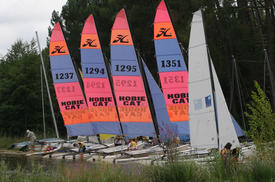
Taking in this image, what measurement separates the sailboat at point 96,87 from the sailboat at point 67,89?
1.26 m

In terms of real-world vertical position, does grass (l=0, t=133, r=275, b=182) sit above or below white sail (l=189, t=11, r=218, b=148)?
below

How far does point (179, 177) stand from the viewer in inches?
356

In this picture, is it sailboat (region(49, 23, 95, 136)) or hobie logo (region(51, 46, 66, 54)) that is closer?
sailboat (region(49, 23, 95, 136))

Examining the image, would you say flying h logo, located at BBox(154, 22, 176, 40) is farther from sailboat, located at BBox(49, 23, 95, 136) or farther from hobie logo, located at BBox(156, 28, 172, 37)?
sailboat, located at BBox(49, 23, 95, 136)

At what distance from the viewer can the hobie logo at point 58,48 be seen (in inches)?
1031

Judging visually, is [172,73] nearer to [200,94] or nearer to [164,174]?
[200,94]

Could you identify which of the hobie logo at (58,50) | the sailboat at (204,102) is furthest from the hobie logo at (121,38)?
the sailboat at (204,102)

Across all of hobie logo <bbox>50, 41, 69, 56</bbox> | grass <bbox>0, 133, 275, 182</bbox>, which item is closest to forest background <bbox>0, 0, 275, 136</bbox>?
hobie logo <bbox>50, 41, 69, 56</bbox>

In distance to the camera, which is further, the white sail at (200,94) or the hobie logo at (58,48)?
the hobie logo at (58,48)

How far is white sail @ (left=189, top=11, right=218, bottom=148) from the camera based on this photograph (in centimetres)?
1396

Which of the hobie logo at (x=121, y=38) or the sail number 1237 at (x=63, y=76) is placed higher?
the hobie logo at (x=121, y=38)

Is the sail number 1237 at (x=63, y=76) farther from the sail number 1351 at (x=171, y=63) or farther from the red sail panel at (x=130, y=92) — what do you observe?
the sail number 1351 at (x=171, y=63)

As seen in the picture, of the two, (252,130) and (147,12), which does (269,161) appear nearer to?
(252,130)

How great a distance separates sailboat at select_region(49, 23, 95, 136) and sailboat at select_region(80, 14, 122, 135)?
1.26 metres
